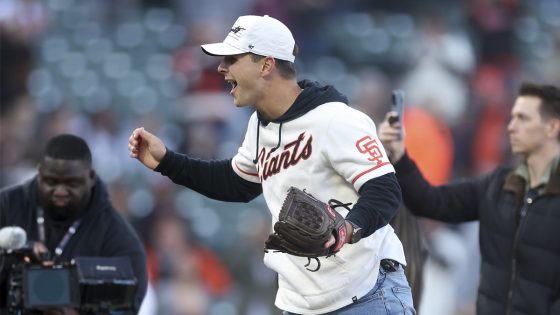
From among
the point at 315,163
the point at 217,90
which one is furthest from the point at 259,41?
the point at 217,90

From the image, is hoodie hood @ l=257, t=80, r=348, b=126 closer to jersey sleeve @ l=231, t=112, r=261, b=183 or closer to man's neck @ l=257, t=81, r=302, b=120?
man's neck @ l=257, t=81, r=302, b=120

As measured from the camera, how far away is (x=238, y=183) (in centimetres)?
486

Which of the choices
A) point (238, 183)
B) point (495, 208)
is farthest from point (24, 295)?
point (495, 208)

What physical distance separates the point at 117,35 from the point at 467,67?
11.0 feet

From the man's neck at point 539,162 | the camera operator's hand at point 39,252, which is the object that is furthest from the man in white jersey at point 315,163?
the man's neck at point 539,162

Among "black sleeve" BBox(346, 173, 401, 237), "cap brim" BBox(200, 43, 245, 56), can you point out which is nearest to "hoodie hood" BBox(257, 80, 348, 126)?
"cap brim" BBox(200, 43, 245, 56)

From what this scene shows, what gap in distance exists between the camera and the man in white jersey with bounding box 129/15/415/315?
4277 mm

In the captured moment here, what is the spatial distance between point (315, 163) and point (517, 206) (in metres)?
1.74

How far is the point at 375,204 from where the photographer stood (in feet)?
13.6

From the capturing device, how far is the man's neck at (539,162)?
579 centimetres

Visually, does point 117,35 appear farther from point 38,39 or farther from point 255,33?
point 255,33

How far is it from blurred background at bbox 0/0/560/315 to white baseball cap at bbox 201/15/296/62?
6.15 m

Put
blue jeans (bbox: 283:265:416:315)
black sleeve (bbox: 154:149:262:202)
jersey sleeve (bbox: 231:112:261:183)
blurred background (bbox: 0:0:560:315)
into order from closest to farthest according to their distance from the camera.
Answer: blue jeans (bbox: 283:265:416:315) < jersey sleeve (bbox: 231:112:261:183) < black sleeve (bbox: 154:149:262:202) < blurred background (bbox: 0:0:560:315)

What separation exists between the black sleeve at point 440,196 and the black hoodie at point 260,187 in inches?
43.5
